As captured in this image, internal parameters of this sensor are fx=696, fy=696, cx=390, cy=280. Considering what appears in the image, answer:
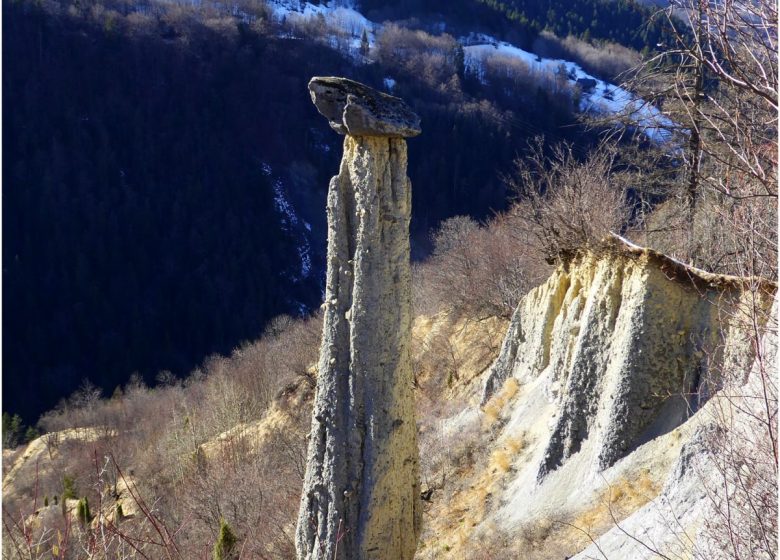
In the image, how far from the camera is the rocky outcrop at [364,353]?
7.72 meters

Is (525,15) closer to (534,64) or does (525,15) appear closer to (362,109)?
(534,64)

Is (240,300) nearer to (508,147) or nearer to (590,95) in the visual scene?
(508,147)

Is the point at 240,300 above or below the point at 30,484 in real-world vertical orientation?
below

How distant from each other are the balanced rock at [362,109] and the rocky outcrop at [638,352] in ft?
14.1

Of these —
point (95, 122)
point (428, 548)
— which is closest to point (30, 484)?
point (428, 548)

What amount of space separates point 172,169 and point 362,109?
3108 inches

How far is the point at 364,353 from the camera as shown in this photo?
7.89 meters

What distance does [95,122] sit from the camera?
81812 mm

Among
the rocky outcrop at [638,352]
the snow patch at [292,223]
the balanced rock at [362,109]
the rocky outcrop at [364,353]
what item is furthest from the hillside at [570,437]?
the snow patch at [292,223]

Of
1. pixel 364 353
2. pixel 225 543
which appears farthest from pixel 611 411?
pixel 225 543

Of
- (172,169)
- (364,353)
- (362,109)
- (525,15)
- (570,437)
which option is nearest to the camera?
(362,109)

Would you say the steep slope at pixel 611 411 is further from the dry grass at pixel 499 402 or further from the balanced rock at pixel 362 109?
the balanced rock at pixel 362 109

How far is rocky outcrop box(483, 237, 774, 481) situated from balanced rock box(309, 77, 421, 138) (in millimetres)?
4309

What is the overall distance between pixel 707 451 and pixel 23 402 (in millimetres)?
64163
